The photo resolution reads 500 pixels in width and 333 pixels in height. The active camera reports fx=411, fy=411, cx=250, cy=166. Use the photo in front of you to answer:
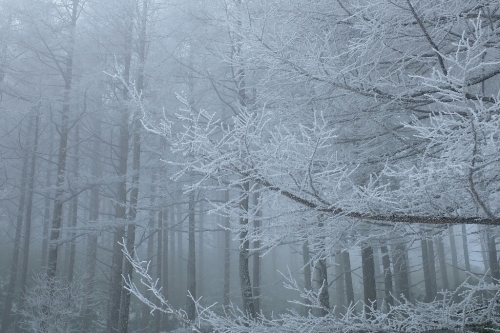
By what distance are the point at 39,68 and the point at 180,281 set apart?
1358 centimetres

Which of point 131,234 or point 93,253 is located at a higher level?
point 131,234

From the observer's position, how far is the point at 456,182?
103 inches

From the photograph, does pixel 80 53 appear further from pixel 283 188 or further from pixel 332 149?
pixel 283 188

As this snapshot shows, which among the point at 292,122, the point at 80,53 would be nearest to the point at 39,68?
the point at 80,53

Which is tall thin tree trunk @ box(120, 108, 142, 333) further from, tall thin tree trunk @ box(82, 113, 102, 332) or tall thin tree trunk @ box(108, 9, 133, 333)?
tall thin tree trunk @ box(82, 113, 102, 332)

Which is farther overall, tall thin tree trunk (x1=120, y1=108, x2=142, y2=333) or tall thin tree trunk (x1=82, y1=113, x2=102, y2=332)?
tall thin tree trunk (x1=82, y1=113, x2=102, y2=332)

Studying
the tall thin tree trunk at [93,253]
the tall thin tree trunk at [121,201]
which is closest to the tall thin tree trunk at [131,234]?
the tall thin tree trunk at [121,201]

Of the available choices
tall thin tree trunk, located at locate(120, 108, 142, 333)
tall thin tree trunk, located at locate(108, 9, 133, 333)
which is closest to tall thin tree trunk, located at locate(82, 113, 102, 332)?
tall thin tree trunk, located at locate(108, 9, 133, 333)

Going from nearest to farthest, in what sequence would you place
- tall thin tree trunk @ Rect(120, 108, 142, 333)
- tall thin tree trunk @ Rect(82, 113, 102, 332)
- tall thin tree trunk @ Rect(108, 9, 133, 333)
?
1. tall thin tree trunk @ Rect(120, 108, 142, 333)
2. tall thin tree trunk @ Rect(108, 9, 133, 333)
3. tall thin tree trunk @ Rect(82, 113, 102, 332)

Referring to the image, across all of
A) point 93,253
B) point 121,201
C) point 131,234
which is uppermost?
point 121,201

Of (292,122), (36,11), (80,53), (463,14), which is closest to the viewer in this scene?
(463,14)

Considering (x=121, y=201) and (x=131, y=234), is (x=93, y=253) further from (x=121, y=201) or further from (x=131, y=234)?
(x=131, y=234)

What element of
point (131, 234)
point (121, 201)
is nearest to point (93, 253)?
point (121, 201)

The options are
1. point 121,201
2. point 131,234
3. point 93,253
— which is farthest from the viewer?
point 93,253
